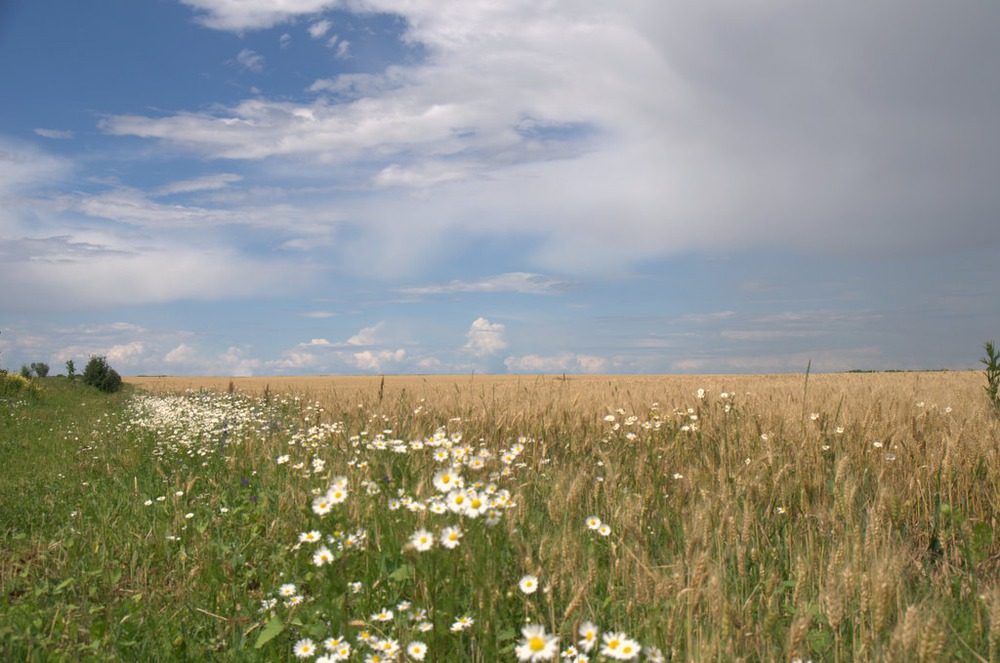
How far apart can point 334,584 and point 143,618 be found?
182 centimetres

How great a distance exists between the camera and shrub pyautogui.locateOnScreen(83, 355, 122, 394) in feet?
97.5

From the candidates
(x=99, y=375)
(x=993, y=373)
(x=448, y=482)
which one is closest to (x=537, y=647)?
(x=448, y=482)

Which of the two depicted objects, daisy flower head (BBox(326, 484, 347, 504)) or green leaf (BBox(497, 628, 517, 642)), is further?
A: daisy flower head (BBox(326, 484, 347, 504))

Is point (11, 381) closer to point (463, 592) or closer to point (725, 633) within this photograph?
point (463, 592)

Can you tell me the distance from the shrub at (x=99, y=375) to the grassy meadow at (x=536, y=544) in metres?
24.6

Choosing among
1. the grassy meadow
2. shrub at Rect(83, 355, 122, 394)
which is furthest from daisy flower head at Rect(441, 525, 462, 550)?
shrub at Rect(83, 355, 122, 394)

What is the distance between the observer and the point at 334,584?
2684 mm

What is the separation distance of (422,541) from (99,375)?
3310cm

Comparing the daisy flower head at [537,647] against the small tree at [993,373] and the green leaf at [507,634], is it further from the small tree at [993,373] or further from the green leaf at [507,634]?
the small tree at [993,373]

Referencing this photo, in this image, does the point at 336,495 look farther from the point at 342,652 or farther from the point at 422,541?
the point at 342,652

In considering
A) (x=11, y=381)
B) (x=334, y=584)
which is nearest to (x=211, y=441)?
(x=334, y=584)

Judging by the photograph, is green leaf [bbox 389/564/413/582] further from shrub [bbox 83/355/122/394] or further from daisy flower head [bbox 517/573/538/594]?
shrub [bbox 83/355/122/394]

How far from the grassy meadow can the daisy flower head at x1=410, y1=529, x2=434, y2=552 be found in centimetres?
2

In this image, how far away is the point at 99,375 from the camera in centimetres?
2989
